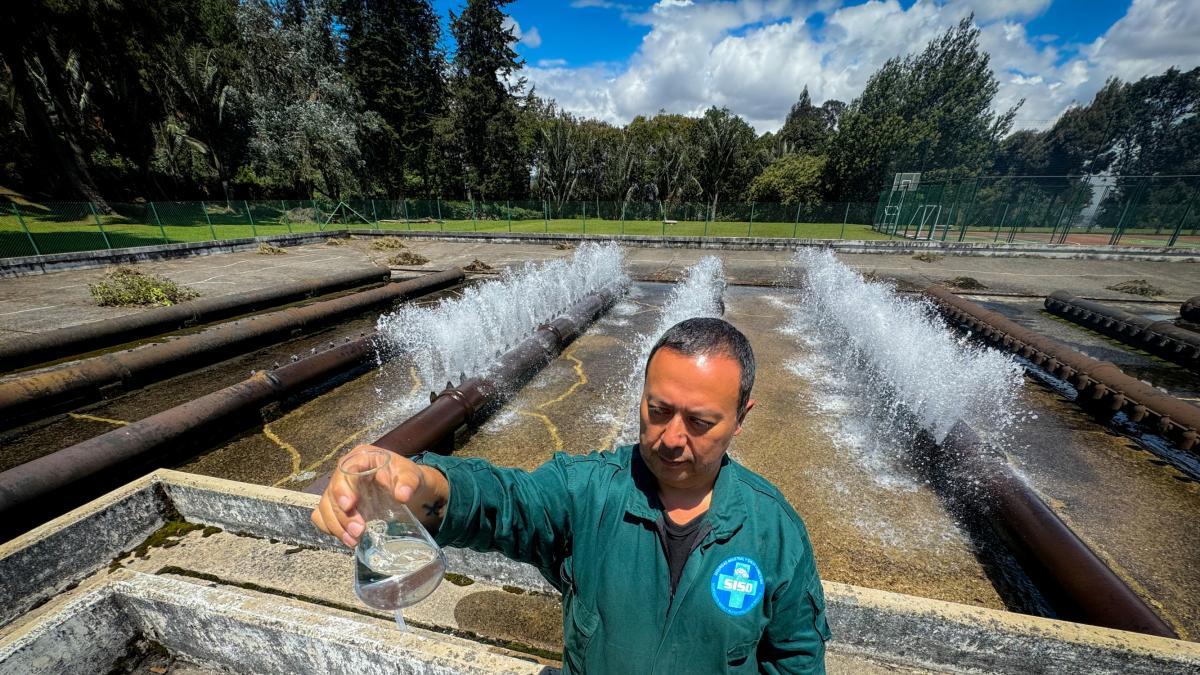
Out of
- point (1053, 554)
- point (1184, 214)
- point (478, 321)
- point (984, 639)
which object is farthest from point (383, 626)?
point (1184, 214)

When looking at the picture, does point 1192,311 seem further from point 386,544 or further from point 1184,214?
point 1184,214

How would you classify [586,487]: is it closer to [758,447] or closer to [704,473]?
[704,473]

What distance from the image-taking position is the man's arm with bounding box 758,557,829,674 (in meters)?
1.43

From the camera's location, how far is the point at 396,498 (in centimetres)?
123

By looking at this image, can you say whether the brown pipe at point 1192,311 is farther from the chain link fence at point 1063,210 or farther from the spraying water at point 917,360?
the chain link fence at point 1063,210

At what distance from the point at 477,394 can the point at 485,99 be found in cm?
4584

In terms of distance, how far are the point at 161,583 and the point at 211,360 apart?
680cm

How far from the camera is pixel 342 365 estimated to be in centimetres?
677

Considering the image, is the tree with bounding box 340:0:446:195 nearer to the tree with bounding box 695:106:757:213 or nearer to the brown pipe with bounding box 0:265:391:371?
the tree with bounding box 695:106:757:213

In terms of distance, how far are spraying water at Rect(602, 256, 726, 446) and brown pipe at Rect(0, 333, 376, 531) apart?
14.4 ft

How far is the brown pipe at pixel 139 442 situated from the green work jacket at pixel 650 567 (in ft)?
14.8

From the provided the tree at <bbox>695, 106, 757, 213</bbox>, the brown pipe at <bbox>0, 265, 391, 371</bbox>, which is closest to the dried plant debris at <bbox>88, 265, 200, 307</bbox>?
the brown pipe at <bbox>0, 265, 391, 371</bbox>

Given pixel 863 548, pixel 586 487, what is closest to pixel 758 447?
pixel 863 548

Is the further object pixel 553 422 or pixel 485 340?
pixel 485 340
